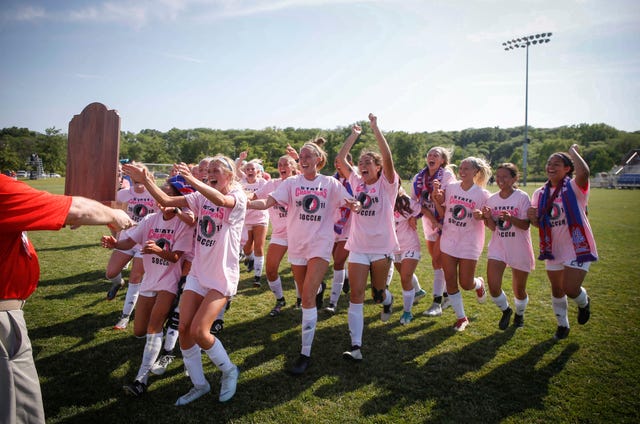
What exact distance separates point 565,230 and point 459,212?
142cm

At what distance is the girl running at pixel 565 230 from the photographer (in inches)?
194

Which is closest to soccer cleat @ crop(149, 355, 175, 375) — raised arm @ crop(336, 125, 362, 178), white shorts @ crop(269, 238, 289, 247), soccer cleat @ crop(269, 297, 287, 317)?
soccer cleat @ crop(269, 297, 287, 317)

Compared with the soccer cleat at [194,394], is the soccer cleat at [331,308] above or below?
above

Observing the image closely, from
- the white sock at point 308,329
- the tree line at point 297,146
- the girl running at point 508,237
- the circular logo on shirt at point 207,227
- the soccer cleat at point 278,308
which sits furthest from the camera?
the tree line at point 297,146

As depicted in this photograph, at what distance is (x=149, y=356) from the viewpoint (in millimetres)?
3926

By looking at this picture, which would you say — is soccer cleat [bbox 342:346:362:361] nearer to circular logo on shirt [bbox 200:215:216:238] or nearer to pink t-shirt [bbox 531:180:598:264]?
circular logo on shirt [bbox 200:215:216:238]

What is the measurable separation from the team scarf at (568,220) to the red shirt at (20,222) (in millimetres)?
5593

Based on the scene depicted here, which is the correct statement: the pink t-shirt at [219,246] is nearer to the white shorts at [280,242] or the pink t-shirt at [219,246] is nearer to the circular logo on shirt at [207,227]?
the circular logo on shirt at [207,227]

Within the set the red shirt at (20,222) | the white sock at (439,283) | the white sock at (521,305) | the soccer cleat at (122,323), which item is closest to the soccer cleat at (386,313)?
the white sock at (439,283)

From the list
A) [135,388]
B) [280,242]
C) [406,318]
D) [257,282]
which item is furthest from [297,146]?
[135,388]

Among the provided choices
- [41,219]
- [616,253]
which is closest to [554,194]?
[41,219]

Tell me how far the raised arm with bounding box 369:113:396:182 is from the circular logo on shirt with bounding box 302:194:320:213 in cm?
97

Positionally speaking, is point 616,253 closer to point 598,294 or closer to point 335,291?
point 598,294

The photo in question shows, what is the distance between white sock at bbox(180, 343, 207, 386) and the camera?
368 cm
